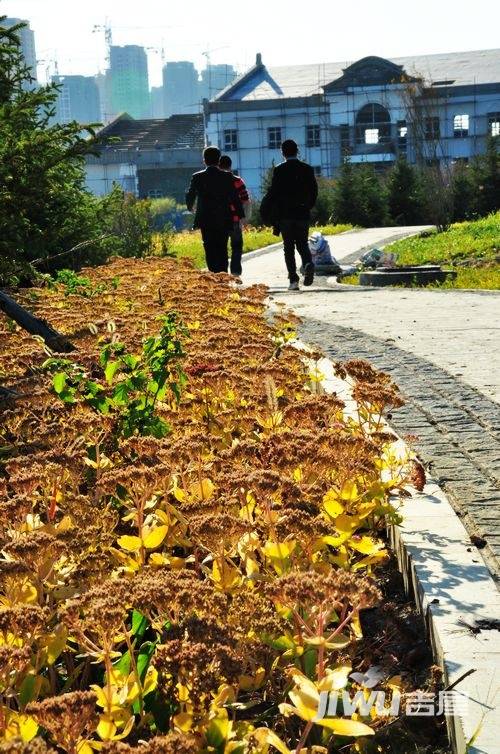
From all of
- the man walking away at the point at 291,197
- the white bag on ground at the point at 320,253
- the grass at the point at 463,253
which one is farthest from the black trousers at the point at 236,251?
the white bag on ground at the point at 320,253

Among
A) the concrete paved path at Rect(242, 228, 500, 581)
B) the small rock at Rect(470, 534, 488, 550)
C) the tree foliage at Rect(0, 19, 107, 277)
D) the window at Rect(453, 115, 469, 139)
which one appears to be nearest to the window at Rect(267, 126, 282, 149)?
the window at Rect(453, 115, 469, 139)

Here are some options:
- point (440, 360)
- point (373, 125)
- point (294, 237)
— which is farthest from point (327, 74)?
point (440, 360)

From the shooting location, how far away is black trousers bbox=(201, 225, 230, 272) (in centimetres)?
1470

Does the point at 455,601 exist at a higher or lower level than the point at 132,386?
lower

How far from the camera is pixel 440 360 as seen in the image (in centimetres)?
844

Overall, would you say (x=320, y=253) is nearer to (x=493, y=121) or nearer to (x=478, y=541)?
(x=478, y=541)

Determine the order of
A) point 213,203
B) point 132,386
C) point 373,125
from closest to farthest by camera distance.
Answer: point 132,386 → point 213,203 → point 373,125

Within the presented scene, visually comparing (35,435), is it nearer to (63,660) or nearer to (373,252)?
(63,660)

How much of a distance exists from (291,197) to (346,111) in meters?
58.9

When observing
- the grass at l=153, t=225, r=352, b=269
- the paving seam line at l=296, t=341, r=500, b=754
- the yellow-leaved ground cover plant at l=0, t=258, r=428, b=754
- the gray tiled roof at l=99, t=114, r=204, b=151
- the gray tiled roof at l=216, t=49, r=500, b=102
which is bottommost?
the grass at l=153, t=225, r=352, b=269

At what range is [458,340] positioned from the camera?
31.8 feet

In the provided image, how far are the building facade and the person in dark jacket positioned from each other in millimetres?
74805

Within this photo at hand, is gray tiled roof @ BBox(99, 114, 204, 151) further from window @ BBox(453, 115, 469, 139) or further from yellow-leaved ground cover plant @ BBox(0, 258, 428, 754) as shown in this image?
yellow-leaved ground cover plant @ BBox(0, 258, 428, 754)

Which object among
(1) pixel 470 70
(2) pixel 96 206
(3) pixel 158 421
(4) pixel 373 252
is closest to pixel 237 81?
(1) pixel 470 70
